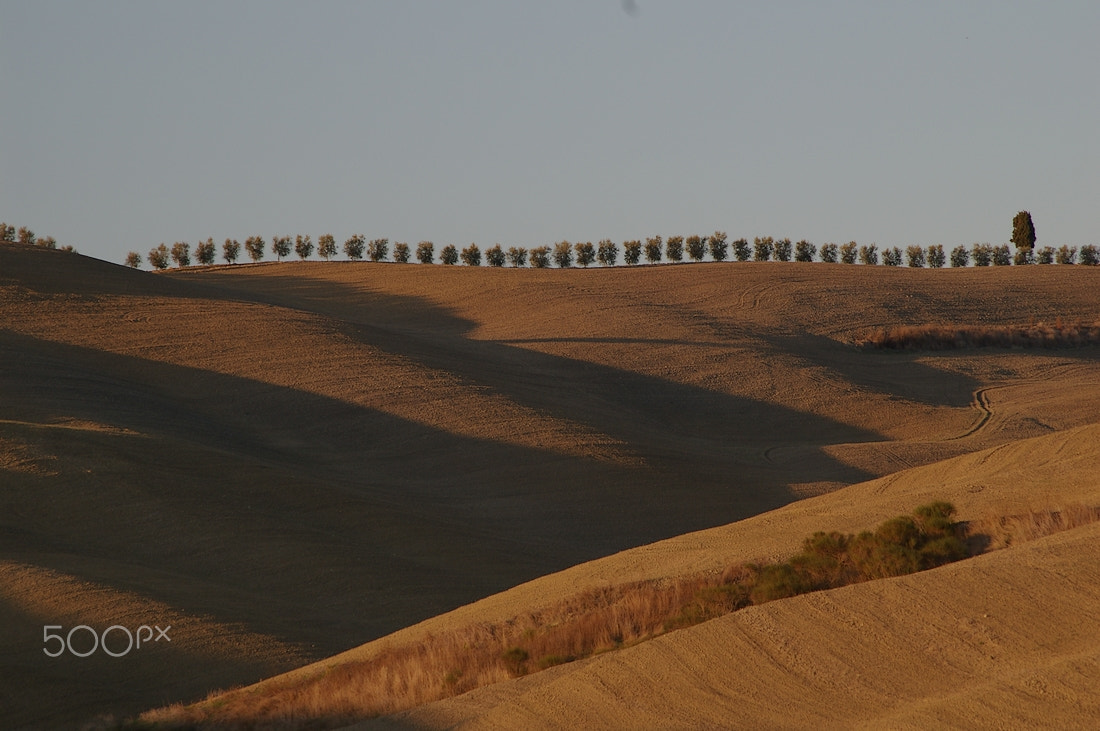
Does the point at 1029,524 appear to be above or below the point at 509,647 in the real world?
above

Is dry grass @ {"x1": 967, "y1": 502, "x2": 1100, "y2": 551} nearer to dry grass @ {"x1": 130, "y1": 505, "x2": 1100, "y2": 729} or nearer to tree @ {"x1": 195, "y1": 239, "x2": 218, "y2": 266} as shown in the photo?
dry grass @ {"x1": 130, "y1": 505, "x2": 1100, "y2": 729}

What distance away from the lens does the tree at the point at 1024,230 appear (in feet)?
228

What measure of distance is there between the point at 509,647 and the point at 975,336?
4022cm

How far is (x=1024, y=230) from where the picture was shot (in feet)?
229

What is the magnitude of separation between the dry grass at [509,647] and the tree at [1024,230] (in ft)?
204

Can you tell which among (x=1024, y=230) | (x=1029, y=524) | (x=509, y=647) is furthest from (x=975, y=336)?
(x=509, y=647)

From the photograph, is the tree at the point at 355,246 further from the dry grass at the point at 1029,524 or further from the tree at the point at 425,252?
the dry grass at the point at 1029,524

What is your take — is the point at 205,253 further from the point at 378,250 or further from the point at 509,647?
the point at 509,647

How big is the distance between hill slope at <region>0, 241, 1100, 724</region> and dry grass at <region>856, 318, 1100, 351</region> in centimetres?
160

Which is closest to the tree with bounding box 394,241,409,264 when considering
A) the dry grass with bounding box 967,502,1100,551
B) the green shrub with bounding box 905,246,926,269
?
the green shrub with bounding box 905,246,926,269

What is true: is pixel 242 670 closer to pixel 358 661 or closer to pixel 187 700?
pixel 187 700

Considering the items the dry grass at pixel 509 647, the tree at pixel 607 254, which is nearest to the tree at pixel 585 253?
the tree at pixel 607 254

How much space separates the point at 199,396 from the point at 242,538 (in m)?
12.6

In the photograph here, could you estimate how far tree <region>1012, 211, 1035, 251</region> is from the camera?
6950 cm
